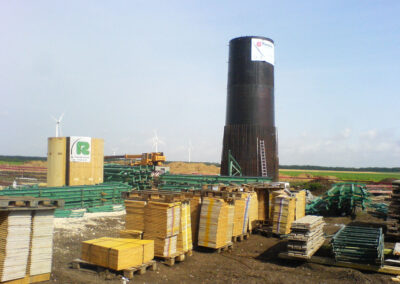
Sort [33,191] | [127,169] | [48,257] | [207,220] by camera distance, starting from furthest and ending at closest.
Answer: [127,169] < [33,191] < [207,220] < [48,257]

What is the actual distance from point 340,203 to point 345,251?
1020cm

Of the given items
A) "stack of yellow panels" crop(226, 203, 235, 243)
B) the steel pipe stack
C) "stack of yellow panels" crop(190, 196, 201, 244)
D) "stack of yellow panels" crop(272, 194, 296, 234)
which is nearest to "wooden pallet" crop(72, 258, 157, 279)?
"stack of yellow panels" crop(190, 196, 201, 244)

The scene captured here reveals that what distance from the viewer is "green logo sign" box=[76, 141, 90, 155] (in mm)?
21078

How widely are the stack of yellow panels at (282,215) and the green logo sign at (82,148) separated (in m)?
12.1

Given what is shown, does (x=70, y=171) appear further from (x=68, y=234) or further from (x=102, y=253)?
(x=102, y=253)

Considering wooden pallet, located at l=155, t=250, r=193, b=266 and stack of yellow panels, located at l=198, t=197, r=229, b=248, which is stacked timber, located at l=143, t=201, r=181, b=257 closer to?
wooden pallet, located at l=155, t=250, r=193, b=266

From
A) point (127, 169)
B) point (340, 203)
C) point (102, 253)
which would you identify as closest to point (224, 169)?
point (127, 169)

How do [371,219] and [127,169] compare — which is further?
[127,169]

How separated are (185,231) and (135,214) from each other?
1.72m

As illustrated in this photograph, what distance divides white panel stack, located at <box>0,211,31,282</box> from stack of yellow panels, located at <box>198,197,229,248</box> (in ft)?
19.9

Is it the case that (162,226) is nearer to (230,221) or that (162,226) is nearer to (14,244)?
(230,221)

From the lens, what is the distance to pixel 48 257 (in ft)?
27.3

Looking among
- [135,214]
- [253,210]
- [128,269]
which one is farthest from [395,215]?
[128,269]

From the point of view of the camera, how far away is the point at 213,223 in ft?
40.5
